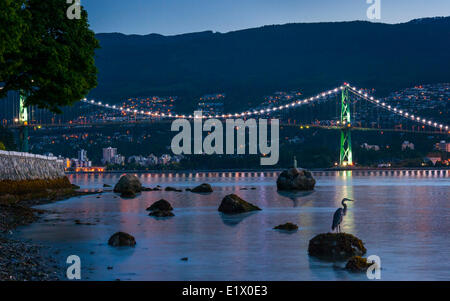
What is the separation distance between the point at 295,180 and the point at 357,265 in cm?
3314

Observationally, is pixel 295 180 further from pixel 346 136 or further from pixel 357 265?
pixel 346 136

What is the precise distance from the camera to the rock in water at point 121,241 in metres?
16.9

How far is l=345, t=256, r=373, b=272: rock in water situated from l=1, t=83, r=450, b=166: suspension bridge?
59.0 m

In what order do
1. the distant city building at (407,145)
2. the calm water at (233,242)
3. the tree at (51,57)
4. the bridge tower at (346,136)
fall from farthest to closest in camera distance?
the distant city building at (407,145) < the bridge tower at (346,136) < the tree at (51,57) < the calm water at (233,242)

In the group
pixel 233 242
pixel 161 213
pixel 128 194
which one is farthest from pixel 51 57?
pixel 128 194

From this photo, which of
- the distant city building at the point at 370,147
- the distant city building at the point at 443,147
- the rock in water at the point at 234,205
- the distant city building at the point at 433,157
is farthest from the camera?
the distant city building at the point at 443,147

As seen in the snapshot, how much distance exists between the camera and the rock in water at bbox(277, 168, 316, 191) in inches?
1805

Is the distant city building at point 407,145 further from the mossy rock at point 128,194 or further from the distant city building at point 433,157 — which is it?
the mossy rock at point 128,194

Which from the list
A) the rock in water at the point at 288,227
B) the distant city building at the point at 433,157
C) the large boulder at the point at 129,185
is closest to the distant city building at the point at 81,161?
the distant city building at the point at 433,157

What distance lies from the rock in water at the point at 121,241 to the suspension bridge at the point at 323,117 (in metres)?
53.6
